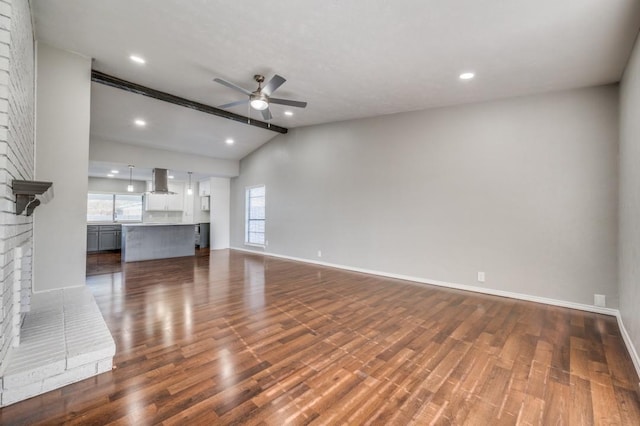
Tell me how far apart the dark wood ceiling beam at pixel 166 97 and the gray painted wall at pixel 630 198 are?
19.3 ft

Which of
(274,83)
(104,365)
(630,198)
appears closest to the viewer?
(104,365)

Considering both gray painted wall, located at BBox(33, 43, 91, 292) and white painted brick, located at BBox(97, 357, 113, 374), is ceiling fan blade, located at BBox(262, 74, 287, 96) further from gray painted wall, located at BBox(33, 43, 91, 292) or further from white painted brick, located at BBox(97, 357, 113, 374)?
white painted brick, located at BBox(97, 357, 113, 374)

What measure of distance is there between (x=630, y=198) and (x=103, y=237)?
462 inches

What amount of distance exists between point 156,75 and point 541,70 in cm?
544

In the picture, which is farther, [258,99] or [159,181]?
[159,181]

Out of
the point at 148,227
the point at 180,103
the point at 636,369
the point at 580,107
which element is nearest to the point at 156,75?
the point at 180,103

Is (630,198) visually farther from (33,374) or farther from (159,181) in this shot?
(159,181)

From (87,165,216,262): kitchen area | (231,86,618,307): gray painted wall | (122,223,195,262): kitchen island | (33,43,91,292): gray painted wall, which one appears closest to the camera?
(33,43,91,292): gray painted wall

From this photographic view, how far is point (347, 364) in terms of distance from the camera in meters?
2.25

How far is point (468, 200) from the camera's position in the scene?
4.50 metres

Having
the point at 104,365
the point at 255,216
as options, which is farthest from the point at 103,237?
the point at 104,365

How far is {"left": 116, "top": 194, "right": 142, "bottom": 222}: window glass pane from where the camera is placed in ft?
33.0

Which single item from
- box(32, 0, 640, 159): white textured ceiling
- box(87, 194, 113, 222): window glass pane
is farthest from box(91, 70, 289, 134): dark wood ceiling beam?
box(87, 194, 113, 222): window glass pane

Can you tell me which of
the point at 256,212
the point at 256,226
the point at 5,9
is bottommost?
the point at 256,226
